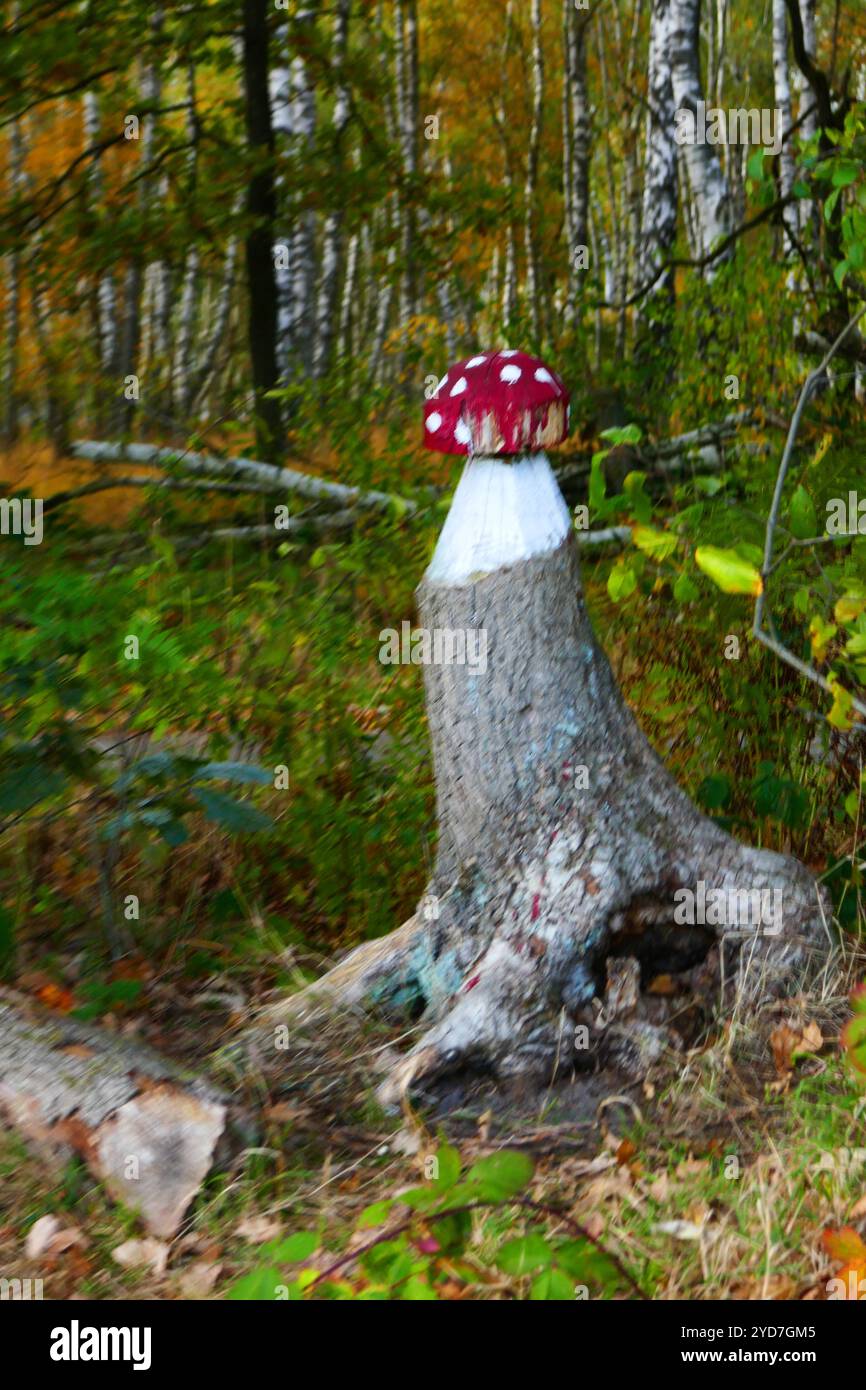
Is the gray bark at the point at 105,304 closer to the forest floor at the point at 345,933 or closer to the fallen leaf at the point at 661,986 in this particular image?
the forest floor at the point at 345,933

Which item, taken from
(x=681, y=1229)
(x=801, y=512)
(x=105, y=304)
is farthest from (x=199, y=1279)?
(x=105, y=304)

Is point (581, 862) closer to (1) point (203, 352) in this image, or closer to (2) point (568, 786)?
(2) point (568, 786)

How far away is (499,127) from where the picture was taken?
58.5ft

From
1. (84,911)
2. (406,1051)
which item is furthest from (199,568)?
(406,1051)

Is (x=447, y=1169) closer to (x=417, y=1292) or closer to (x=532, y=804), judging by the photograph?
(x=417, y=1292)

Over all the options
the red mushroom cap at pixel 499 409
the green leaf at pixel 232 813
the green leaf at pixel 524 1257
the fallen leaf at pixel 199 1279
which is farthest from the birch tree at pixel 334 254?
the green leaf at pixel 524 1257

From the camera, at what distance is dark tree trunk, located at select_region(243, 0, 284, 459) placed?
280 inches

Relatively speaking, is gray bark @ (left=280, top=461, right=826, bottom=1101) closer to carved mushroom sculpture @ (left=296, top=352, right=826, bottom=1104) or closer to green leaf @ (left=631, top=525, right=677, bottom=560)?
carved mushroom sculpture @ (left=296, top=352, right=826, bottom=1104)

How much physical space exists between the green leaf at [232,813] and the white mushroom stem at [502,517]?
0.76 metres

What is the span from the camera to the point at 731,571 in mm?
2768

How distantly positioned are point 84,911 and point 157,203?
14.7 feet

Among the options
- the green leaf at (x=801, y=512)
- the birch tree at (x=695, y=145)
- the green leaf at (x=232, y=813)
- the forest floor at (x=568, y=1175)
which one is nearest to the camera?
the forest floor at (x=568, y=1175)

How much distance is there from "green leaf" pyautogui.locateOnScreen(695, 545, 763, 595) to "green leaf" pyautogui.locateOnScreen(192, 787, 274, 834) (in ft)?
4.25

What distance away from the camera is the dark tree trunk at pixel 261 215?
280 inches
